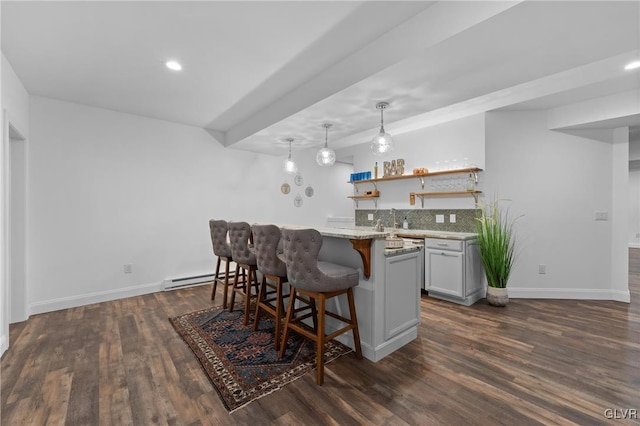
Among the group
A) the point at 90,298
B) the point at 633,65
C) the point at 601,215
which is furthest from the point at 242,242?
the point at 601,215

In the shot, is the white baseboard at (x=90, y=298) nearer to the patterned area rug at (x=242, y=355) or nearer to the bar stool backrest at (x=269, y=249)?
the patterned area rug at (x=242, y=355)

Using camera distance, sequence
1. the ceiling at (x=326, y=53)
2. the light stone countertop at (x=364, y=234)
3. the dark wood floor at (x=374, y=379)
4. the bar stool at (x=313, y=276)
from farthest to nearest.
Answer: the light stone countertop at (x=364, y=234) < the bar stool at (x=313, y=276) < the ceiling at (x=326, y=53) < the dark wood floor at (x=374, y=379)

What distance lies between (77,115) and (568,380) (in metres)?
5.85

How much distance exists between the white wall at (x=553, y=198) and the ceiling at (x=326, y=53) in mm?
457

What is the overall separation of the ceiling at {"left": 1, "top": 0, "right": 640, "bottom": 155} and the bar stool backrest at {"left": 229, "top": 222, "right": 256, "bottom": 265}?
1.46m

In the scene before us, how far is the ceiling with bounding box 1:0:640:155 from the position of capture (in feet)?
6.21

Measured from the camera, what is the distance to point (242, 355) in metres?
2.34

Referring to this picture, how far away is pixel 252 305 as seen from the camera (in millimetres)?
3502

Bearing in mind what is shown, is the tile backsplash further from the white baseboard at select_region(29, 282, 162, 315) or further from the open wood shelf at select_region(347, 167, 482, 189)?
the white baseboard at select_region(29, 282, 162, 315)

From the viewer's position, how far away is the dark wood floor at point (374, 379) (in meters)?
1.68

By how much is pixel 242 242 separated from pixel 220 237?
2.09 feet

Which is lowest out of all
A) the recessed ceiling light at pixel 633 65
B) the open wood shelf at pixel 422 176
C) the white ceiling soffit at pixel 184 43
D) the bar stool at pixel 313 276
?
the bar stool at pixel 313 276

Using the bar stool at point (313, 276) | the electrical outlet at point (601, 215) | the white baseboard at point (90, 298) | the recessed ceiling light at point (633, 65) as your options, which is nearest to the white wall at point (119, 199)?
the white baseboard at point (90, 298)

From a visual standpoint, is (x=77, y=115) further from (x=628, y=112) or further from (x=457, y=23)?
(x=628, y=112)
